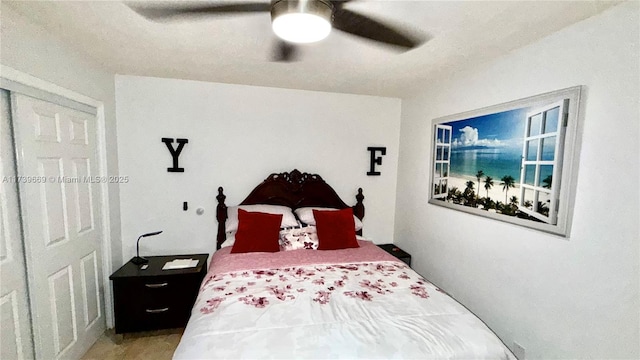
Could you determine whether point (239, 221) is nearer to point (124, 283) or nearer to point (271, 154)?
point (271, 154)

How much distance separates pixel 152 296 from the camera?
7.39 feet

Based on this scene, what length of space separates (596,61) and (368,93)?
6.20 feet

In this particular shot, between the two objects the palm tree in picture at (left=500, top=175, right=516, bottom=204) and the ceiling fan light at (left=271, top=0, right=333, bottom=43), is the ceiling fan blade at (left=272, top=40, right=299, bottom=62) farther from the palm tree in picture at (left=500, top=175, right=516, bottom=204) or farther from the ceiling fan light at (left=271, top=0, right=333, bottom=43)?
the palm tree in picture at (left=500, top=175, right=516, bottom=204)

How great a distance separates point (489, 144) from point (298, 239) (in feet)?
5.84

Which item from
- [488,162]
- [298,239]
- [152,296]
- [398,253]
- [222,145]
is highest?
[222,145]

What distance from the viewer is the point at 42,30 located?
63.7 inches

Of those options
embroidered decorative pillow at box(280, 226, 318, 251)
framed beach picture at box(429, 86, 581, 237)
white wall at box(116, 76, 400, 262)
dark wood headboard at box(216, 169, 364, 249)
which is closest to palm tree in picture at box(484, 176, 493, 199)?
framed beach picture at box(429, 86, 581, 237)

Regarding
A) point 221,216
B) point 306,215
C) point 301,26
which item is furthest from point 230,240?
point 301,26

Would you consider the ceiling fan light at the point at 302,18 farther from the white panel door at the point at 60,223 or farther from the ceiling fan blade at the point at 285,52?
the white panel door at the point at 60,223

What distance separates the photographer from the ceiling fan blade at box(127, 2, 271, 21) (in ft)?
4.16

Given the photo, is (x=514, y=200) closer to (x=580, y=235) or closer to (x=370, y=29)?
(x=580, y=235)

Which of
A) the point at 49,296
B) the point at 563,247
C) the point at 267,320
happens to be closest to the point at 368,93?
the point at 563,247

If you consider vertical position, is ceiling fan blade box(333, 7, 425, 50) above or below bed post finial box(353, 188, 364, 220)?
above

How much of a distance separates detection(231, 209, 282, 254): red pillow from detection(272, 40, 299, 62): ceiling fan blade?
1.35 m
